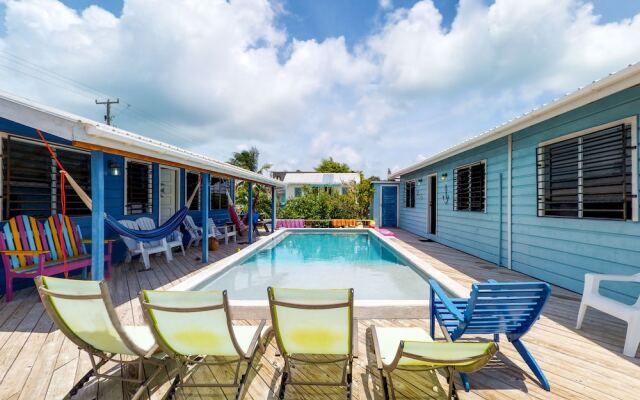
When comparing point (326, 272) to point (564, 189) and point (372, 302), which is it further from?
point (564, 189)

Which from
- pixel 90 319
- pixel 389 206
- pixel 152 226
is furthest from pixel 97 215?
pixel 389 206

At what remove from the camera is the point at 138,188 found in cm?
680

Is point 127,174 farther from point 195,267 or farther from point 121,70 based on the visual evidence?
point 121,70

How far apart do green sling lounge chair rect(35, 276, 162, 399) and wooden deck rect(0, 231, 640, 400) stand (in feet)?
0.84

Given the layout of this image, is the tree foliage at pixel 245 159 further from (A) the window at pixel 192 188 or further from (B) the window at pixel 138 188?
(B) the window at pixel 138 188

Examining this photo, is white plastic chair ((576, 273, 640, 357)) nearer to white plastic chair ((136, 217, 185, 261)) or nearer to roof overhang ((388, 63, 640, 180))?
roof overhang ((388, 63, 640, 180))

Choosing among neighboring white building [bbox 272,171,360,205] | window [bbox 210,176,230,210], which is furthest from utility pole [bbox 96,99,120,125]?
window [bbox 210,176,230,210]

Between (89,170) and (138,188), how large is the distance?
1264mm

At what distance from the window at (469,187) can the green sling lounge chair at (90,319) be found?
22.7ft

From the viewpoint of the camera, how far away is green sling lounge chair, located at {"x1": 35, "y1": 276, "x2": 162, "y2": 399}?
1.88 metres

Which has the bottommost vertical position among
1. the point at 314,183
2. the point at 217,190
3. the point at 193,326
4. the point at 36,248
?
the point at 193,326

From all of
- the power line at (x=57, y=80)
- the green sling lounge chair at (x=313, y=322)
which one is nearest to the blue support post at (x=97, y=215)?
the green sling lounge chair at (x=313, y=322)

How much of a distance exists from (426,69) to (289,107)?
832 centimetres

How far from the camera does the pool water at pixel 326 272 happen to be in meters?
4.96
